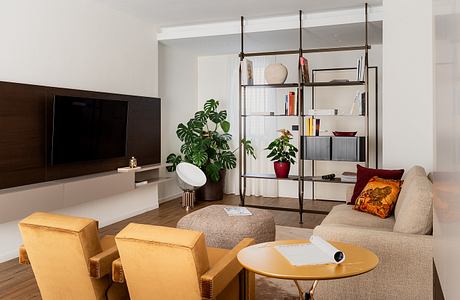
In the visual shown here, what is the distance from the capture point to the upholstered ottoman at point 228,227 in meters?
3.56

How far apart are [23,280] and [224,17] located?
13.1ft

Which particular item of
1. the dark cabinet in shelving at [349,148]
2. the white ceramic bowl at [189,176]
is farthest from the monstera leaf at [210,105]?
the dark cabinet in shelving at [349,148]

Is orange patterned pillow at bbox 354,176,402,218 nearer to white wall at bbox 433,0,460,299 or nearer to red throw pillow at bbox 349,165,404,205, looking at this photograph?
red throw pillow at bbox 349,165,404,205

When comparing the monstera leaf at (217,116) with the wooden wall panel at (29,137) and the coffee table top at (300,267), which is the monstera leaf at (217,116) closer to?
the wooden wall panel at (29,137)

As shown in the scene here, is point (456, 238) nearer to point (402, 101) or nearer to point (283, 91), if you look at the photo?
point (402, 101)

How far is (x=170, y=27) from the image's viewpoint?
625 cm

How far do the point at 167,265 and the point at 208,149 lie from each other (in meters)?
5.01

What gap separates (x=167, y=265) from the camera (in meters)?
1.91

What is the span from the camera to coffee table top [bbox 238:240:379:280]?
1887 mm

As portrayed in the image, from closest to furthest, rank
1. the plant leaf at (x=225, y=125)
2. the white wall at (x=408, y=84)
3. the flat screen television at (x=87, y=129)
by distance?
the flat screen television at (x=87, y=129)
the white wall at (x=408, y=84)
the plant leaf at (x=225, y=125)

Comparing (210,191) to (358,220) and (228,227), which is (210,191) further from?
(358,220)

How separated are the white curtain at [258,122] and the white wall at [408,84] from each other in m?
2.84

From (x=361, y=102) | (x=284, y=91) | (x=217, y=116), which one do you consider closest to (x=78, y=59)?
(x=217, y=116)

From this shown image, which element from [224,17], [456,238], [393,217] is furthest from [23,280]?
[224,17]
